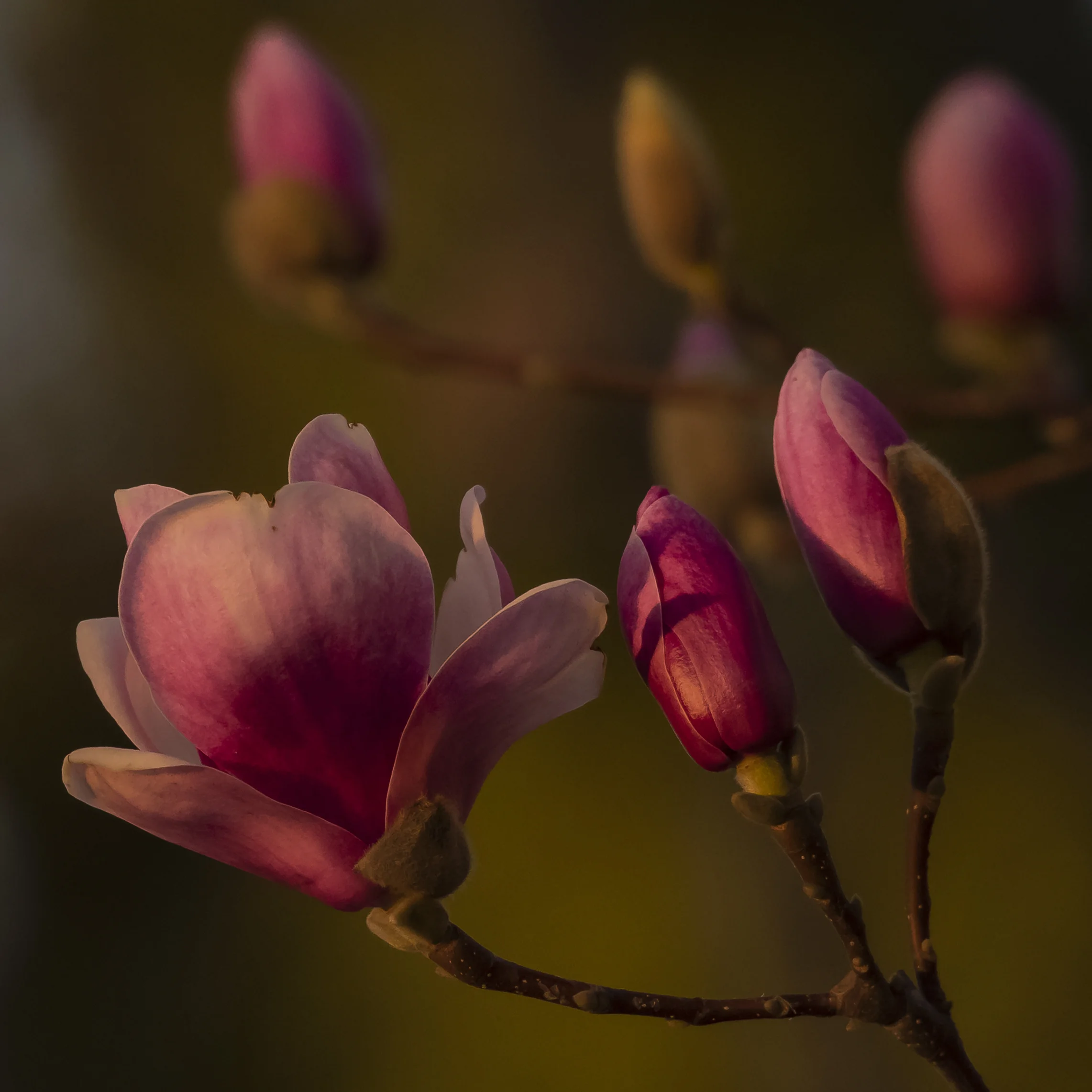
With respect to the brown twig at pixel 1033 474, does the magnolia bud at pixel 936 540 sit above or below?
above

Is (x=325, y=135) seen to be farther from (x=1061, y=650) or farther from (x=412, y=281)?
(x=412, y=281)

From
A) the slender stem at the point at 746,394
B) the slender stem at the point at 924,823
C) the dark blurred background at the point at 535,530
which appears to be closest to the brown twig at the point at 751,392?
the slender stem at the point at 746,394

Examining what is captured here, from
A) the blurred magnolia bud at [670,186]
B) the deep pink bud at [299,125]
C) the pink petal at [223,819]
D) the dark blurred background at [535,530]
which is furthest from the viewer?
the dark blurred background at [535,530]

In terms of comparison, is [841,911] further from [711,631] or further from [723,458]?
[723,458]

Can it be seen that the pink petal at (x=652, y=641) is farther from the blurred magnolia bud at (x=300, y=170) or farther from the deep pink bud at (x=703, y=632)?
the blurred magnolia bud at (x=300, y=170)

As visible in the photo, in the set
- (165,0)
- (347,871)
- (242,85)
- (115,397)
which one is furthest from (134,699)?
(165,0)

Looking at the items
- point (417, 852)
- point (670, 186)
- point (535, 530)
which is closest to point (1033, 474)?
point (670, 186)

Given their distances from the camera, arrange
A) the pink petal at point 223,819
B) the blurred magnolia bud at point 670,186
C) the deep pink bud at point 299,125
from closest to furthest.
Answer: the pink petal at point 223,819 → the blurred magnolia bud at point 670,186 → the deep pink bud at point 299,125
